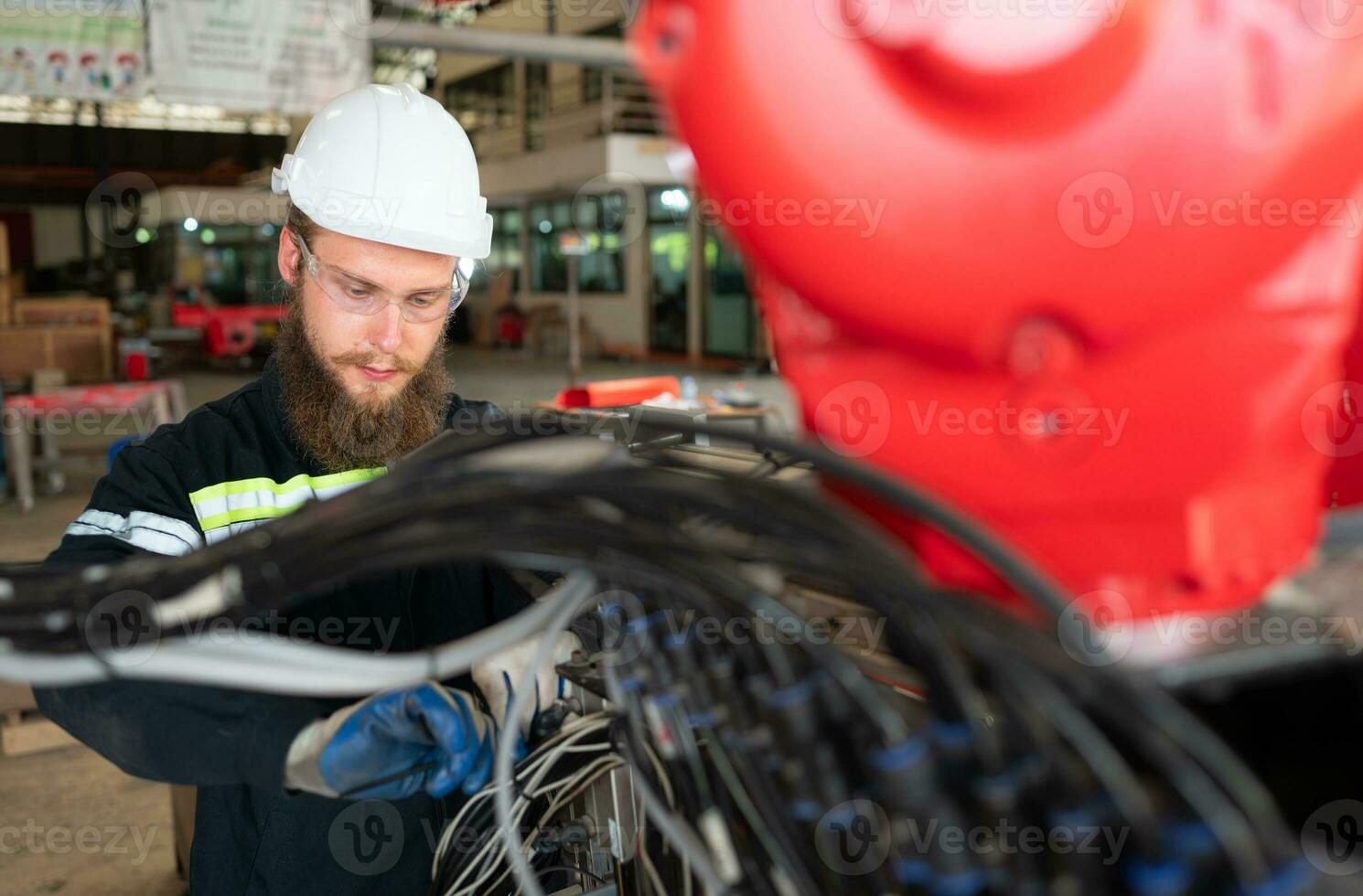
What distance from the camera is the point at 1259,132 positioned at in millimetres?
495

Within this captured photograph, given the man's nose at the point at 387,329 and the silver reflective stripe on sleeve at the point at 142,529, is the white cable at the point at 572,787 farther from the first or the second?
the man's nose at the point at 387,329

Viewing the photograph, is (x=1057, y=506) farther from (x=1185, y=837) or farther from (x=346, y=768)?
(x=346, y=768)

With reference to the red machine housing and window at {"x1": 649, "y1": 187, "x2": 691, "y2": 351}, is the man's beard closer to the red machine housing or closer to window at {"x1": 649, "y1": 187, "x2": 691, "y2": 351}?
window at {"x1": 649, "y1": 187, "x2": 691, "y2": 351}

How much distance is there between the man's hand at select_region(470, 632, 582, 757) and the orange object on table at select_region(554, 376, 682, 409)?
2.75m

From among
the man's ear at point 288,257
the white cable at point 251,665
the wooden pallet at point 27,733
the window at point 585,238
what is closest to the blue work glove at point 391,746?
the white cable at point 251,665

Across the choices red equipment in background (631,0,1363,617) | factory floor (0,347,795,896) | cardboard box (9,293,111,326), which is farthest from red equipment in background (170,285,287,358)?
red equipment in background (631,0,1363,617)

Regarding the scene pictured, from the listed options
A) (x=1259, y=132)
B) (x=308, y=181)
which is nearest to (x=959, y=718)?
(x=1259, y=132)

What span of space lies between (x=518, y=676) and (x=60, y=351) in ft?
24.7

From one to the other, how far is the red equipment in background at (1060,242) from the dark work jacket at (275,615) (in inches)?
27.5

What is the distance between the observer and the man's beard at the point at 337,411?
1.48 metres

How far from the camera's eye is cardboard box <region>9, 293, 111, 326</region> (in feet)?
24.1

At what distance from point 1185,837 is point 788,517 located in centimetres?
21

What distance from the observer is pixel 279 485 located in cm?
146

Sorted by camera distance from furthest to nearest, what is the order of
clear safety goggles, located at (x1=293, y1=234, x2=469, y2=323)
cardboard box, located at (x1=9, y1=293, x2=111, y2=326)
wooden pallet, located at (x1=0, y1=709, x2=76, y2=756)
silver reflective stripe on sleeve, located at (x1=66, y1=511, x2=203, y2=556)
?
Result: cardboard box, located at (x1=9, y1=293, x2=111, y2=326)
wooden pallet, located at (x1=0, y1=709, x2=76, y2=756)
clear safety goggles, located at (x1=293, y1=234, x2=469, y2=323)
silver reflective stripe on sleeve, located at (x1=66, y1=511, x2=203, y2=556)
